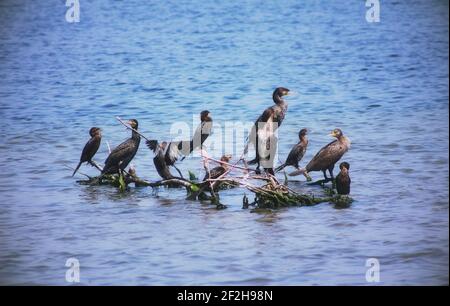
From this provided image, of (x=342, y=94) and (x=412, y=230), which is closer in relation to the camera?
(x=412, y=230)

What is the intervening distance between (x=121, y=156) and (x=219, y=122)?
16.0 ft

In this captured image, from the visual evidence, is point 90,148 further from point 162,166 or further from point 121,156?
point 162,166

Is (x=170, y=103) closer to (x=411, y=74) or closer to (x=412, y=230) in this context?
(x=411, y=74)

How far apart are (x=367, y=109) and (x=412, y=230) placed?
7.74 metres

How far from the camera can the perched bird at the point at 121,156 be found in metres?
12.8

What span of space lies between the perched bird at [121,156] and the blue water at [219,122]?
30 cm

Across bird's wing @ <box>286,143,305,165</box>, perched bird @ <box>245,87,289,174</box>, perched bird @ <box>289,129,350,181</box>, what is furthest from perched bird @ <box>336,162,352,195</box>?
bird's wing @ <box>286,143,305,165</box>

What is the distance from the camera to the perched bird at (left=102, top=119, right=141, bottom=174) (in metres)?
12.8

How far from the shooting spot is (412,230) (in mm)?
11000

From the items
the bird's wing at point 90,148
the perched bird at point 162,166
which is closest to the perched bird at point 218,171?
the perched bird at point 162,166

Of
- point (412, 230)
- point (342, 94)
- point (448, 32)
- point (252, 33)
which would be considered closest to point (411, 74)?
point (342, 94)

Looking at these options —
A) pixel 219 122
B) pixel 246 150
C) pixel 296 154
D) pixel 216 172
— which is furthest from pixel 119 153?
pixel 219 122

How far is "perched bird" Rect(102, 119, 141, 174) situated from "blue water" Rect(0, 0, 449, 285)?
11.9 inches
